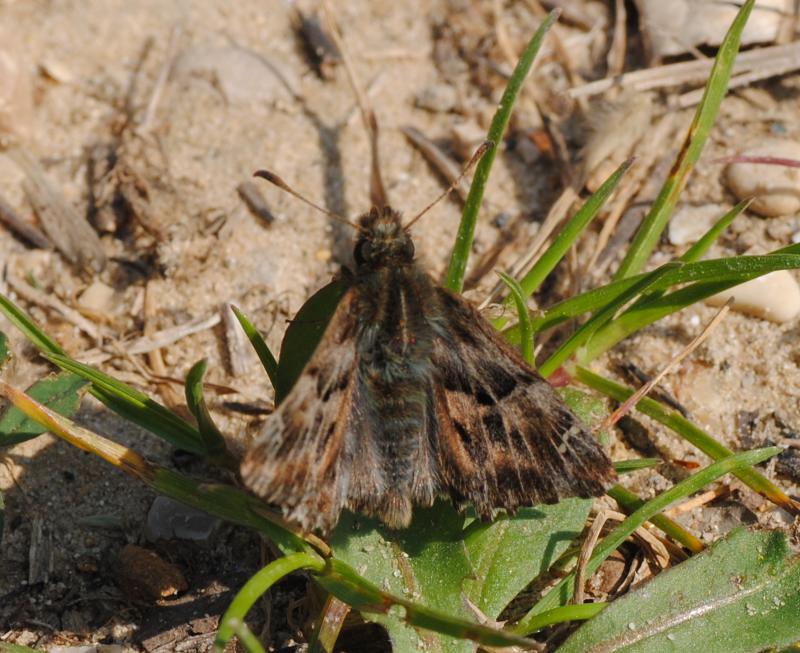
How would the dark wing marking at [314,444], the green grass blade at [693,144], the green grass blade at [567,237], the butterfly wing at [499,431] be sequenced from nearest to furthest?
the dark wing marking at [314,444], the butterfly wing at [499,431], the green grass blade at [567,237], the green grass blade at [693,144]

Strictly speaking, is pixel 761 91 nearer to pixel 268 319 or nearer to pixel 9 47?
pixel 268 319

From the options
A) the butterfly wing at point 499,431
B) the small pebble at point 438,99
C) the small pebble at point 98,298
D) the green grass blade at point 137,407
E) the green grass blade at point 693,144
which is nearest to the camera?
the butterfly wing at point 499,431

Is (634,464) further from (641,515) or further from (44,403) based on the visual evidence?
(44,403)

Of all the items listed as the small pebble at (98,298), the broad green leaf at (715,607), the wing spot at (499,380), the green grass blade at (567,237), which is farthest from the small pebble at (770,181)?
the small pebble at (98,298)

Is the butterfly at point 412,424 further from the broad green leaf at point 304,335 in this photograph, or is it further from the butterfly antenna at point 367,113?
the butterfly antenna at point 367,113

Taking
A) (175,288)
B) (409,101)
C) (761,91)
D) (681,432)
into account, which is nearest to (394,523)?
(681,432)

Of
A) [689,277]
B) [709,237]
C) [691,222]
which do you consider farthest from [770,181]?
[689,277]

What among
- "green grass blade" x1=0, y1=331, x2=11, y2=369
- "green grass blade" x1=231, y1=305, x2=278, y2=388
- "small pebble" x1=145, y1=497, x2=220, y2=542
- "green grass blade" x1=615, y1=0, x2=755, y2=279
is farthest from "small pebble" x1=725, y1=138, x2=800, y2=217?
"green grass blade" x1=0, y1=331, x2=11, y2=369
